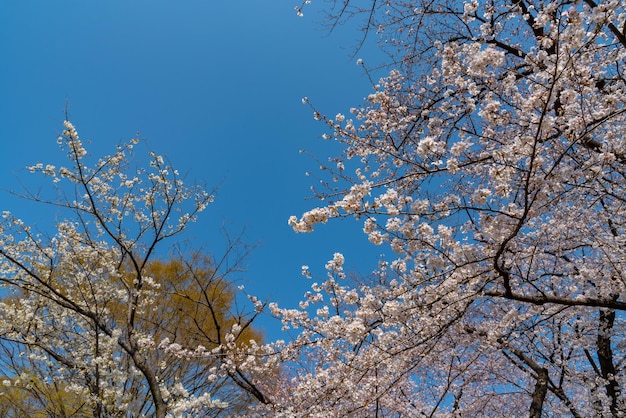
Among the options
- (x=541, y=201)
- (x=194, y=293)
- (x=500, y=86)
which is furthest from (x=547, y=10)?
(x=194, y=293)

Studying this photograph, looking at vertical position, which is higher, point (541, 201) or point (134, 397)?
point (541, 201)

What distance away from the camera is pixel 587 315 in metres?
6.70

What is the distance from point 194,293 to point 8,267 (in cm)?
389

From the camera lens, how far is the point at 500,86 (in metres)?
3.91

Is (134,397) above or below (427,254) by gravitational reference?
below

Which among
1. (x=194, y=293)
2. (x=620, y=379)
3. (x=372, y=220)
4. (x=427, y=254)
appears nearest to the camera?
(x=372, y=220)

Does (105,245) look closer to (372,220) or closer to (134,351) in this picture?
(134,351)

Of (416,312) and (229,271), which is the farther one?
(229,271)

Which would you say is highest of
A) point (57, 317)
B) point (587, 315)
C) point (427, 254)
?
point (587, 315)

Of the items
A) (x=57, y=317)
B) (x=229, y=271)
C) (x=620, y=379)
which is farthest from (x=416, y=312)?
(x=620, y=379)

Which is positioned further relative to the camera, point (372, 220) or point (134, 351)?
point (134, 351)

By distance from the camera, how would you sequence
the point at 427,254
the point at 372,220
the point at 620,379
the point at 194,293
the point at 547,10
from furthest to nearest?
the point at 194,293 → the point at 620,379 → the point at 427,254 → the point at 372,220 → the point at 547,10

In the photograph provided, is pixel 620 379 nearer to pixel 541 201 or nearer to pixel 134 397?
pixel 541 201

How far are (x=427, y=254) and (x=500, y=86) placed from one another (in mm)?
2002
